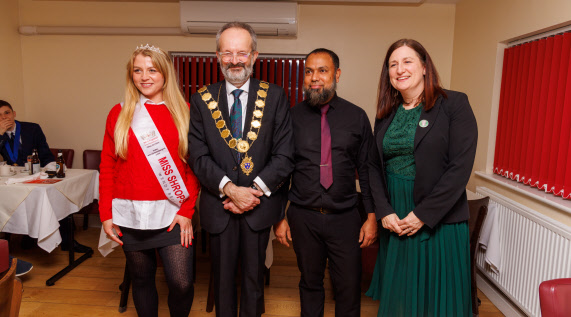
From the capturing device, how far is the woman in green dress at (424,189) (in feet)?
4.68

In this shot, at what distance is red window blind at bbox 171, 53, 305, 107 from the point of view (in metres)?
3.89

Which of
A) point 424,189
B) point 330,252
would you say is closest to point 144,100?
point 330,252

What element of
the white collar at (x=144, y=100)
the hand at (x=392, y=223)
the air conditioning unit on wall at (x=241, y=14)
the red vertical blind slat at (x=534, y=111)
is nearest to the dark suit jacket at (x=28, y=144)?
the air conditioning unit on wall at (x=241, y=14)

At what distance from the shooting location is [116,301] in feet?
7.81

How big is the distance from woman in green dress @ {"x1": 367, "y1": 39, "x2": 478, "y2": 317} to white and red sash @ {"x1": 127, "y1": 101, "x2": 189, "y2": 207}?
0.91m

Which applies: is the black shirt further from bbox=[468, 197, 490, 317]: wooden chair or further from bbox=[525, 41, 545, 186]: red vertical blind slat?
bbox=[525, 41, 545, 186]: red vertical blind slat

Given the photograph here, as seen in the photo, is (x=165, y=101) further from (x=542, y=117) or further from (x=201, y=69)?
(x=201, y=69)

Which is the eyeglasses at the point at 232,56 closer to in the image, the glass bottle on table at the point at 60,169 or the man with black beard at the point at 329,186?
the man with black beard at the point at 329,186

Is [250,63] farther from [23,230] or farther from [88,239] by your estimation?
[88,239]

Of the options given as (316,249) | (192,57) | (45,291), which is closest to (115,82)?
(192,57)

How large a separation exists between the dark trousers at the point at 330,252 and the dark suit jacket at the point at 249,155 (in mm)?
237

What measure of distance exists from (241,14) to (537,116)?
2.68 m

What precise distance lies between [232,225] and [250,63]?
704 mm

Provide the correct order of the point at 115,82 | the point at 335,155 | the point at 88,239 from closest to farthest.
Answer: the point at 335,155 → the point at 88,239 → the point at 115,82
